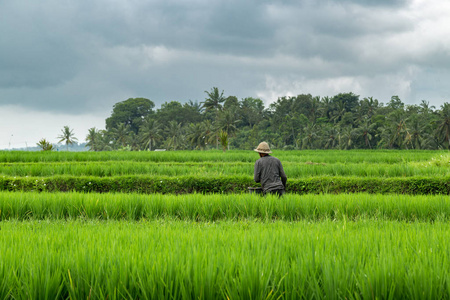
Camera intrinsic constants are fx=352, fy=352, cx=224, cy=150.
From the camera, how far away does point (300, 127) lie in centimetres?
6619

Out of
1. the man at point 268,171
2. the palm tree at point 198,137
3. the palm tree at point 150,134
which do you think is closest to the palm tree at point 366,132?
the palm tree at point 198,137

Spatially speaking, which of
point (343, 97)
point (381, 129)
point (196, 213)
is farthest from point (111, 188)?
point (343, 97)

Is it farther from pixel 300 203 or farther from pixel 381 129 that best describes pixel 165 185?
pixel 381 129

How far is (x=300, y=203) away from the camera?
609 centimetres

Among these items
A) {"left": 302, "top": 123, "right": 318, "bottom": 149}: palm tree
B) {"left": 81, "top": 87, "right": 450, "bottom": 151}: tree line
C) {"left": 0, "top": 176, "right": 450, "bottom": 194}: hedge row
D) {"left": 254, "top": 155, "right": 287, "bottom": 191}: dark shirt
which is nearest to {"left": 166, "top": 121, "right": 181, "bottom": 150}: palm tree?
{"left": 81, "top": 87, "right": 450, "bottom": 151}: tree line

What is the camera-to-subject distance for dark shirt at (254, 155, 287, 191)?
6871 millimetres

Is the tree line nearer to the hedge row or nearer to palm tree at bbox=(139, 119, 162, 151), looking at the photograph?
palm tree at bbox=(139, 119, 162, 151)

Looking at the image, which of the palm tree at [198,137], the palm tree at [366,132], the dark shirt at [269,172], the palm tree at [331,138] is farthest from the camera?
the palm tree at [198,137]

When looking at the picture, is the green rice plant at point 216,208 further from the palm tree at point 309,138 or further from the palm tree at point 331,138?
the palm tree at point 331,138

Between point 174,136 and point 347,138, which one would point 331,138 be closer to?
point 347,138

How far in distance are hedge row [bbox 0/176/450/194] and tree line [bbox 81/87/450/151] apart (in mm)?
38955

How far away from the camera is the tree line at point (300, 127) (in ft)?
169

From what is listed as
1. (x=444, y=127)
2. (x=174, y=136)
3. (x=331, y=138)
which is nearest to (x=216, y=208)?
(x=444, y=127)

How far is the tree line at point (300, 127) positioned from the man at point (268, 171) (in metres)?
42.8
